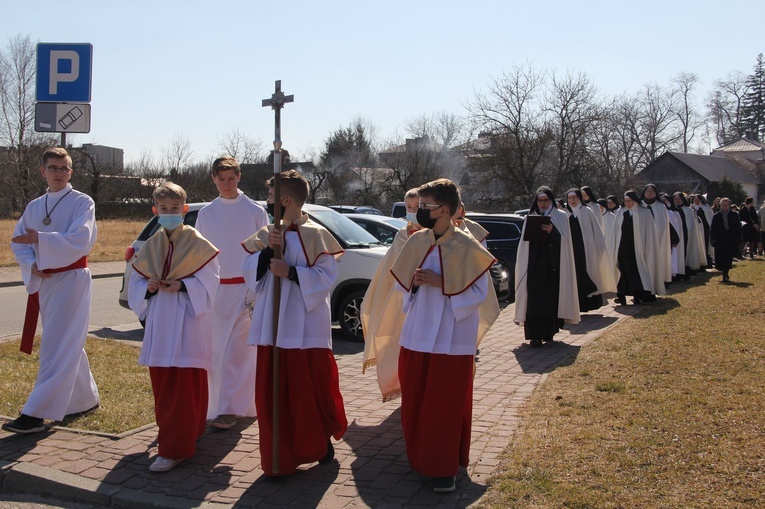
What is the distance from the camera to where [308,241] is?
17.2ft

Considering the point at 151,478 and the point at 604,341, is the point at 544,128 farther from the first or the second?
the point at 151,478

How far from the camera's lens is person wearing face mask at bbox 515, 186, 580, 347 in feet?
33.0

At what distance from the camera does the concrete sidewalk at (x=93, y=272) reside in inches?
729

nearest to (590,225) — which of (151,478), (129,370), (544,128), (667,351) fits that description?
(667,351)

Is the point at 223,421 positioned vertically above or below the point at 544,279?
below

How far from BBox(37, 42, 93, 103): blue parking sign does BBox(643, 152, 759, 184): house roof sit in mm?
66899

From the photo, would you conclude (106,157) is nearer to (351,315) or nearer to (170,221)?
(351,315)

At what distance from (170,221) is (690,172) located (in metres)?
71.6

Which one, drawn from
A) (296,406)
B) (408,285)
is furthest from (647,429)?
(296,406)

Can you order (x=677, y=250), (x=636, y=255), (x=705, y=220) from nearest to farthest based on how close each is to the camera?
(x=636, y=255) → (x=677, y=250) → (x=705, y=220)

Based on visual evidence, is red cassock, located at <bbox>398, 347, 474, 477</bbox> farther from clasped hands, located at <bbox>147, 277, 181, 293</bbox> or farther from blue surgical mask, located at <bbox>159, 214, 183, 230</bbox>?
blue surgical mask, located at <bbox>159, 214, 183, 230</bbox>

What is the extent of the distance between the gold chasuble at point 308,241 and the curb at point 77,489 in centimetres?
164

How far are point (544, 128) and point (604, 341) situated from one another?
3112 centimetres

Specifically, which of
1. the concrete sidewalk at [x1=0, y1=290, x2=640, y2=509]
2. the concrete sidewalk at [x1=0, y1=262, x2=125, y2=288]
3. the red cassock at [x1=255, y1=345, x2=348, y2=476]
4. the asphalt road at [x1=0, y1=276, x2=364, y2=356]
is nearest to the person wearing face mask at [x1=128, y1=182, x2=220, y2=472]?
the concrete sidewalk at [x1=0, y1=290, x2=640, y2=509]
